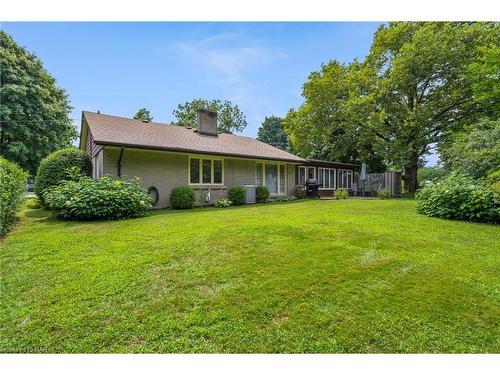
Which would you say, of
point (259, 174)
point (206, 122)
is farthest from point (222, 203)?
point (206, 122)

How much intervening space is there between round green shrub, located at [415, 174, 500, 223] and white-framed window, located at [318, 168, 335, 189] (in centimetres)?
1105

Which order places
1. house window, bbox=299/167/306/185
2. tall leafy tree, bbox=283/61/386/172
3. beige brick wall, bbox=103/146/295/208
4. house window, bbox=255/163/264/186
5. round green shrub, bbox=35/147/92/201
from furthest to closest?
1. tall leafy tree, bbox=283/61/386/172
2. house window, bbox=299/167/306/185
3. house window, bbox=255/163/264/186
4. beige brick wall, bbox=103/146/295/208
5. round green shrub, bbox=35/147/92/201

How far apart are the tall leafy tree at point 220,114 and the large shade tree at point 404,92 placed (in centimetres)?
1602

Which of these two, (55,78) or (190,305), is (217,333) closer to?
(190,305)

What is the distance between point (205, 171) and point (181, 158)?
1305mm

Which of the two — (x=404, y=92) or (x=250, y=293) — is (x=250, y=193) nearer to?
(x=250, y=293)

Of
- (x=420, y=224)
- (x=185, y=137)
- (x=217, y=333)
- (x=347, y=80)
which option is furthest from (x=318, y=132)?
(x=217, y=333)

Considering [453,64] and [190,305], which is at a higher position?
[453,64]

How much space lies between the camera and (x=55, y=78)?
72.0 feet

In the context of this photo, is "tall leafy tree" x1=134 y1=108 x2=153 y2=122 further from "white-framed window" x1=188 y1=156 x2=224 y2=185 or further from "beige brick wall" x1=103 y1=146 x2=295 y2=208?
"beige brick wall" x1=103 y1=146 x2=295 y2=208

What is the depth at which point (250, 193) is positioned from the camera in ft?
44.9

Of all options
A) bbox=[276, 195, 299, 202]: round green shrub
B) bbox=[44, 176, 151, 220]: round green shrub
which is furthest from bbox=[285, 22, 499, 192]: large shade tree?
bbox=[44, 176, 151, 220]: round green shrub

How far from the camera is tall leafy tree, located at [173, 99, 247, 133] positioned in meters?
35.0
